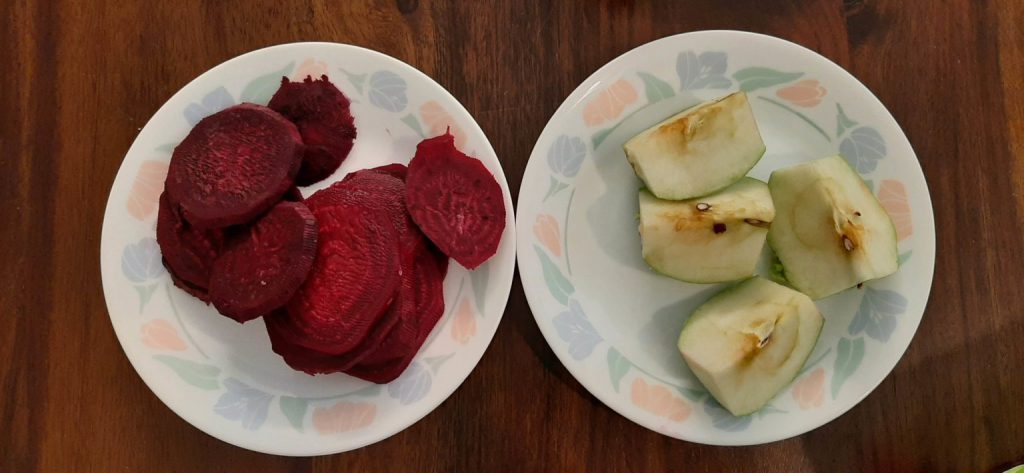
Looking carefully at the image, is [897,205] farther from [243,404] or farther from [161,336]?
[161,336]

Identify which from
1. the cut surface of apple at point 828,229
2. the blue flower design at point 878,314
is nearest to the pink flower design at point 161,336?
the cut surface of apple at point 828,229

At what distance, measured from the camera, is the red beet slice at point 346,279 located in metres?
0.98

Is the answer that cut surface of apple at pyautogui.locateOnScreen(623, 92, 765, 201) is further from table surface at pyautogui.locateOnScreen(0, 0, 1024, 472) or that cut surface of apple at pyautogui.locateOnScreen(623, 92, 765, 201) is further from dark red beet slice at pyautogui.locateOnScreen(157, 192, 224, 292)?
dark red beet slice at pyautogui.locateOnScreen(157, 192, 224, 292)

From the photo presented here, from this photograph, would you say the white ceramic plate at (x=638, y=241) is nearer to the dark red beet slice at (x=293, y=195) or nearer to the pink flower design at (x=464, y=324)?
the pink flower design at (x=464, y=324)

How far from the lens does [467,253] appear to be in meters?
1.03

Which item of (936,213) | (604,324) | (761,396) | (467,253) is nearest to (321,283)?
(467,253)

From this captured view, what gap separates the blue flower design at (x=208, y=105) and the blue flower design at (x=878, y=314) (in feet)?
3.85

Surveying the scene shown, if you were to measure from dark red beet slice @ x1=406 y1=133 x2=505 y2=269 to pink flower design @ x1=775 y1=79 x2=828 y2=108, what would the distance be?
56 cm

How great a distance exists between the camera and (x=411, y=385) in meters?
1.09

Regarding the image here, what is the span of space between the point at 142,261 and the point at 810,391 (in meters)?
1.18

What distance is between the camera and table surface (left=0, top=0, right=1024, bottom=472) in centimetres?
118

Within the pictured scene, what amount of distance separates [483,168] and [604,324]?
363mm

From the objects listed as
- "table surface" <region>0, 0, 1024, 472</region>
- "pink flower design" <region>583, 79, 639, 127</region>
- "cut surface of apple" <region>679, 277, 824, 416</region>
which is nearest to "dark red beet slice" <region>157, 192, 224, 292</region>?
"table surface" <region>0, 0, 1024, 472</region>

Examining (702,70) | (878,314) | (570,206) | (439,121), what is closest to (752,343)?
(878,314)
